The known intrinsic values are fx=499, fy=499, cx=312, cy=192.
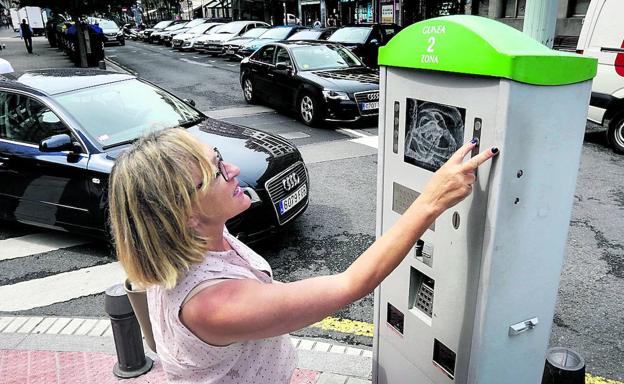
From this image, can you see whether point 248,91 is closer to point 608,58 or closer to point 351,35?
point 351,35

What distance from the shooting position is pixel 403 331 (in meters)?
2.22

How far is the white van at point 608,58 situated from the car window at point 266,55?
245 inches

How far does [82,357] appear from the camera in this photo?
132 inches

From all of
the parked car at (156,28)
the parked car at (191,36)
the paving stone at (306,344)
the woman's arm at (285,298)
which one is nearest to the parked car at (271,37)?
the parked car at (191,36)

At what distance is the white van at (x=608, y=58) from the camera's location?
22.7 ft

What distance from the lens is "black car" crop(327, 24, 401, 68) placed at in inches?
560

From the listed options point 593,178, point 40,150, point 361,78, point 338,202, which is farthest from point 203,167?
point 361,78

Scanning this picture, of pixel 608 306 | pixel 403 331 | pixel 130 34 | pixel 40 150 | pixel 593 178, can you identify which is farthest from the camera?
pixel 130 34

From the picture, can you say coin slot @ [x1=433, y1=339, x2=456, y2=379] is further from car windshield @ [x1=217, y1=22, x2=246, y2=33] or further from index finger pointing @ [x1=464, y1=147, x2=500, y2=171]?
car windshield @ [x1=217, y1=22, x2=246, y2=33]

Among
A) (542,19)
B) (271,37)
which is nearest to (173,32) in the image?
(271,37)

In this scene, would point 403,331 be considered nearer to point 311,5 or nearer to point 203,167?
point 203,167

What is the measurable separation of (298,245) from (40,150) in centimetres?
265

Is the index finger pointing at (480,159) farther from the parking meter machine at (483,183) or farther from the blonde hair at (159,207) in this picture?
the blonde hair at (159,207)

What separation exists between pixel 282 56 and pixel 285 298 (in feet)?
32.6
